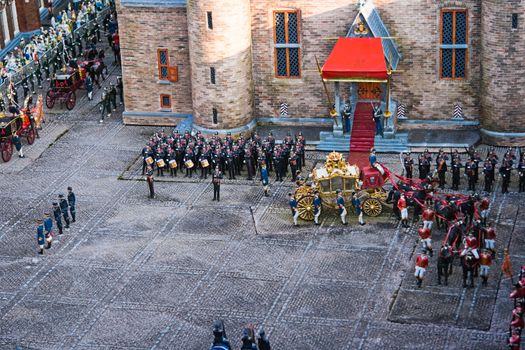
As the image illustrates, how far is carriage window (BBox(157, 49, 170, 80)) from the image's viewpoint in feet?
260

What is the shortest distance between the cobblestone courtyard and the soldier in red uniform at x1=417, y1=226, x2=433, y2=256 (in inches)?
43.2

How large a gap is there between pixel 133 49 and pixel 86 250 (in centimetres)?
1830

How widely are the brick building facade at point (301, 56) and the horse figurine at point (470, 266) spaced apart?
1687cm

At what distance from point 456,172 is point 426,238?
8.53m

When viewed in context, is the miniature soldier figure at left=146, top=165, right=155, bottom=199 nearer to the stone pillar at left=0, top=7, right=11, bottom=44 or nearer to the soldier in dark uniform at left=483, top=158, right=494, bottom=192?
the soldier in dark uniform at left=483, top=158, right=494, bottom=192

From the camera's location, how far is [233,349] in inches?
2186

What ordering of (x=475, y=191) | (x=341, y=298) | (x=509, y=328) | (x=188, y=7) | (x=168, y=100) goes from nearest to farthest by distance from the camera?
(x=509, y=328)
(x=341, y=298)
(x=475, y=191)
(x=188, y=7)
(x=168, y=100)

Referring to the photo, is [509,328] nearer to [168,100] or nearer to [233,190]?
[233,190]

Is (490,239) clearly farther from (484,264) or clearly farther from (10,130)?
(10,130)

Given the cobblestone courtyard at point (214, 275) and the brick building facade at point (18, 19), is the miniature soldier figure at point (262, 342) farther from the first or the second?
the brick building facade at point (18, 19)

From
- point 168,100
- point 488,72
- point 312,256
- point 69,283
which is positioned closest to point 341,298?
point 312,256

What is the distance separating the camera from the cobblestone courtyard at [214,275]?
56.5 meters

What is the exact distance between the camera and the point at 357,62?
73.6 meters

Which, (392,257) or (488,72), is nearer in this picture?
(392,257)
